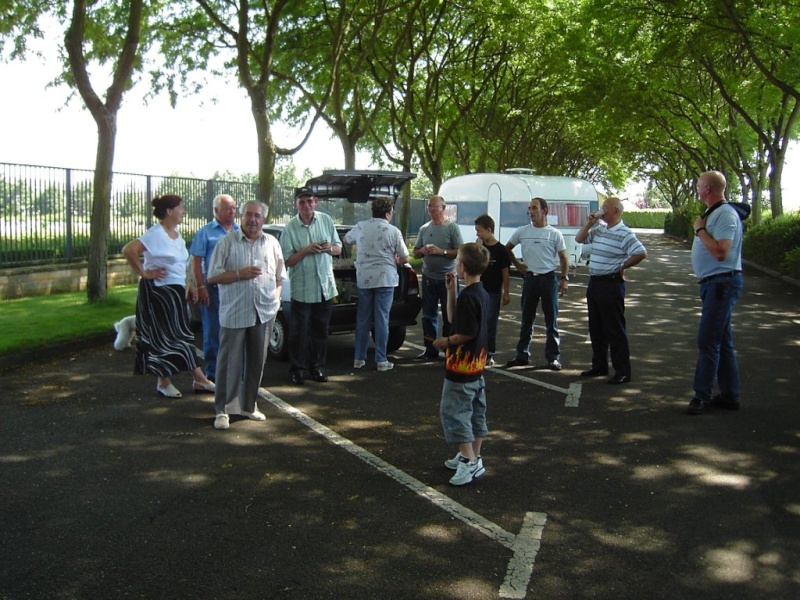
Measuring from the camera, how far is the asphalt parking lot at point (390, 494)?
4.27 m

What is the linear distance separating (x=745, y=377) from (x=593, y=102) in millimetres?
25068

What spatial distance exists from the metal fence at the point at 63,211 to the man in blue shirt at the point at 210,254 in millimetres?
8637

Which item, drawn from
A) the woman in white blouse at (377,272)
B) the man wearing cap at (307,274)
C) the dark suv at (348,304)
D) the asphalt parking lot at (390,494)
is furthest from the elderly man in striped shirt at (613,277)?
the man wearing cap at (307,274)

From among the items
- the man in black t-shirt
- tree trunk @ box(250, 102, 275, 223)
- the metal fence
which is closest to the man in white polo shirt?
the man in black t-shirt

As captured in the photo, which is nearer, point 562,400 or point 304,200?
point 562,400

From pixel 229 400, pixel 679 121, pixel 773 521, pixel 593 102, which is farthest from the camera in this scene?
pixel 679 121

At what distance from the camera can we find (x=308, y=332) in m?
9.17

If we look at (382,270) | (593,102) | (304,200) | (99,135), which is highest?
(593,102)

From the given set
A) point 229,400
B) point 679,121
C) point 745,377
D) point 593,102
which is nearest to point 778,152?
point 593,102

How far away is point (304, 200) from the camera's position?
8992mm

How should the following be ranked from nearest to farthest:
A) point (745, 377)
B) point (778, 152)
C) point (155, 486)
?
1. point (155, 486)
2. point (745, 377)
3. point (778, 152)

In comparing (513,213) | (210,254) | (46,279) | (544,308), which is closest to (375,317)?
(544,308)

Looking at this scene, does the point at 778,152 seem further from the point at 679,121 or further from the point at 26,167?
the point at 26,167

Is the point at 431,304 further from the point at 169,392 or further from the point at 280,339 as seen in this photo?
the point at 169,392
